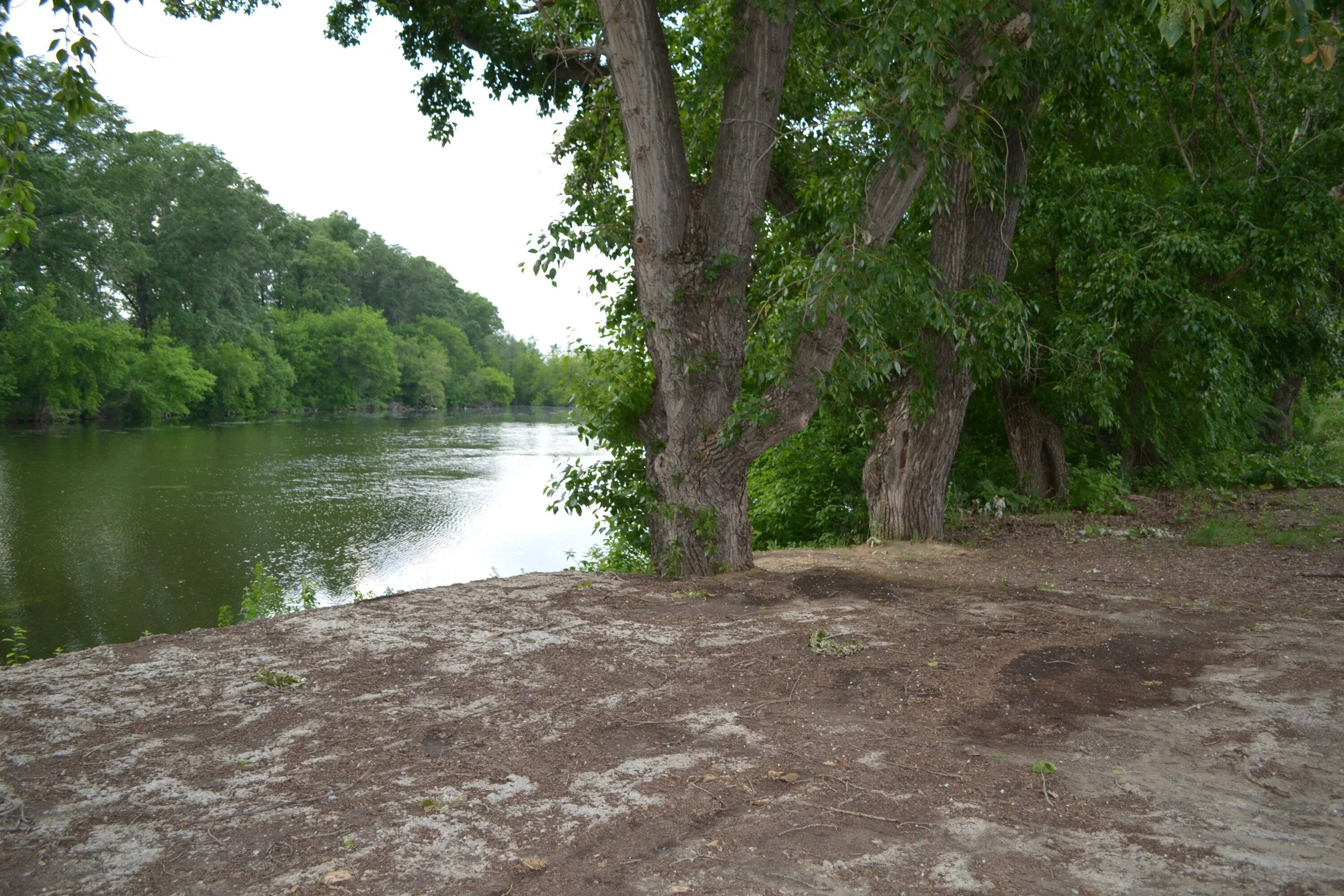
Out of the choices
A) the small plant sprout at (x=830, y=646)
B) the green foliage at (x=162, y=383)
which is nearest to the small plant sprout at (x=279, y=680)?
the small plant sprout at (x=830, y=646)

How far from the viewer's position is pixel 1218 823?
304cm

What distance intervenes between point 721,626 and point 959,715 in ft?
6.41

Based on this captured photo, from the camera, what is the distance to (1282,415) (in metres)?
18.4

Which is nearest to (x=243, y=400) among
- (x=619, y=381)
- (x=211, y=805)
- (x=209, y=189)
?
(x=209, y=189)

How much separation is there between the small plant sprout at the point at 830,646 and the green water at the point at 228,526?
9940 mm

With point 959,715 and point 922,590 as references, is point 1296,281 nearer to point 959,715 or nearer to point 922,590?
point 922,590

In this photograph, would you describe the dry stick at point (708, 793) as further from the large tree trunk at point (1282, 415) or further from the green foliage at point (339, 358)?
the green foliage at point (339, 358)

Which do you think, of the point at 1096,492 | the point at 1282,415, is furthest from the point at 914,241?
the point at 1282,415

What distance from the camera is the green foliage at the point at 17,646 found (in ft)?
28.7

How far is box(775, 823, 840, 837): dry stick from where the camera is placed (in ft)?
9.96

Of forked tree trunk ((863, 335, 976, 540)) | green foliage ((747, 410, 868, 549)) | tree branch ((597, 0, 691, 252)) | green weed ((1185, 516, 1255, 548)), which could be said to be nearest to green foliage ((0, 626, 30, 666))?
tree branch ((597, 0, 691, 252))

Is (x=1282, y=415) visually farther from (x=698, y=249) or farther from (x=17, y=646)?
(x=17, y=646)

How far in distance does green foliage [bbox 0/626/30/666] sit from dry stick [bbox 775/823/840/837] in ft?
24.2

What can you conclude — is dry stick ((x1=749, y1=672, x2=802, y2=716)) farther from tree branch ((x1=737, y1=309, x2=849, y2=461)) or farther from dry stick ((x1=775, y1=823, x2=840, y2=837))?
tree branch ((x1=737, y1=309, x2=849, y2=461))
